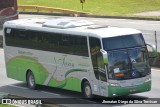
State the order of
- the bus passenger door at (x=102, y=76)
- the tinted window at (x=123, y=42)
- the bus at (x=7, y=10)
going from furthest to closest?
1. the bus at (x=7, y=10)
2. the tinted window at (x=123, y=42)
3. the bus passenger door at (x=102, y=76)

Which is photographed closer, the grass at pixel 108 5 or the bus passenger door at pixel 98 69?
the bus passenger door at pixel 98 69

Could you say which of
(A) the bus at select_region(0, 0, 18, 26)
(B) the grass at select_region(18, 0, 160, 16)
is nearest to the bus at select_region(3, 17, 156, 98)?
(A) the bus at select_region(0, 0, 18, 26)

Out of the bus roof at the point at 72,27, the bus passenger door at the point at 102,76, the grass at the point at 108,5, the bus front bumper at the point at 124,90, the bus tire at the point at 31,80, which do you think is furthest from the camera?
the grass at the point at 108,5

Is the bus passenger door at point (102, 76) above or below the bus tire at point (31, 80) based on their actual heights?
above

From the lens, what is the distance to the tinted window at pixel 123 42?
64.1 ft

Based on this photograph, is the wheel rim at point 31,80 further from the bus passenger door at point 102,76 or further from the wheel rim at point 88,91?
the bus passenger door at point 102,76

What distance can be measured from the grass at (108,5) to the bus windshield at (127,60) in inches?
1473

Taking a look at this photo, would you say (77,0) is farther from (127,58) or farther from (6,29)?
(127,58)

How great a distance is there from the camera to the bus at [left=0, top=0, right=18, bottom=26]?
4891 centimetres

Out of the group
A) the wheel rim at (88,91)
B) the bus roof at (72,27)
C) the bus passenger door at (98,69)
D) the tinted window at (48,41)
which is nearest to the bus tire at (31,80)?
the tinted window at (48,41)

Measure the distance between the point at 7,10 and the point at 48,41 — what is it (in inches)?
1067

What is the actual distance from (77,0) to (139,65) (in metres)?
51.4

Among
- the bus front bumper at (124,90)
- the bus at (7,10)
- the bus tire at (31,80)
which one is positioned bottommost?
the bus at (7,10)

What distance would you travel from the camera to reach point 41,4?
6881 cm
